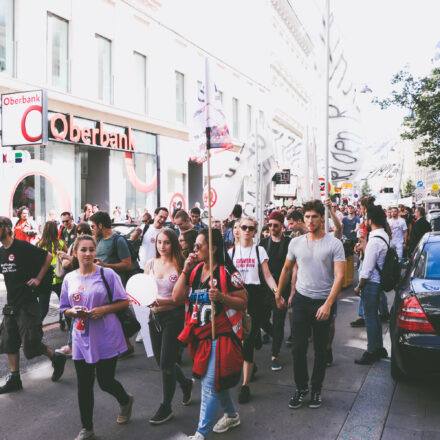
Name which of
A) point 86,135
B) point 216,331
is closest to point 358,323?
point 216,331

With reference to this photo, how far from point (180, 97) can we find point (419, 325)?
2417 centimetres

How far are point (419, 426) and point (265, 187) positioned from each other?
8.37 metres

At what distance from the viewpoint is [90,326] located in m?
4.09

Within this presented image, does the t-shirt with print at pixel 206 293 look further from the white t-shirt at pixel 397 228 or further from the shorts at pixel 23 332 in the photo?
the white t-shirt at pixel 397 228

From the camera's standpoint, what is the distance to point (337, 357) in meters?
6.19

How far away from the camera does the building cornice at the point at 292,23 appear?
43.5 meters

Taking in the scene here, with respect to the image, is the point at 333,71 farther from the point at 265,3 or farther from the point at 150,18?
the point at 265,3

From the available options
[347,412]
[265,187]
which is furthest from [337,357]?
[265,187]

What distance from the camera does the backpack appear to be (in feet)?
19.4

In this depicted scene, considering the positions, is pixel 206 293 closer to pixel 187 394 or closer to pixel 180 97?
pixel 187 394

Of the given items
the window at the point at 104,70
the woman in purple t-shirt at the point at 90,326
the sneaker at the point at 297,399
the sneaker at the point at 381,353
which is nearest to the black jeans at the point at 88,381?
the woman in purple t-shirt at the point at 90,326

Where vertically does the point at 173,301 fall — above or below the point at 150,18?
below

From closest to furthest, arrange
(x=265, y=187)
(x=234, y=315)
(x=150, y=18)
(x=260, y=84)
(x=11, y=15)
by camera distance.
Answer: (x=234, y=315)
(x=265, y=187)
(x=11, y=15)
(x=150, y=18)
(x=260, y=84)

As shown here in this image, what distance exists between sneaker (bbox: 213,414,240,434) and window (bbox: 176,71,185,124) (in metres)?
23.7
